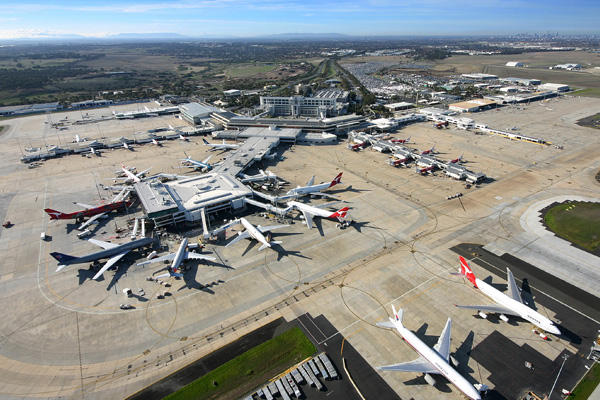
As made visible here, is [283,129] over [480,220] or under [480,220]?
over

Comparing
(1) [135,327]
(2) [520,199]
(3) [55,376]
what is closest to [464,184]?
(2) [520,199]

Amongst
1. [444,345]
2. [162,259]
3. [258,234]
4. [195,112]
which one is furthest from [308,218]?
[195,112]

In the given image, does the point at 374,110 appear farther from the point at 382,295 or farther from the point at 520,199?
the point at 382,295

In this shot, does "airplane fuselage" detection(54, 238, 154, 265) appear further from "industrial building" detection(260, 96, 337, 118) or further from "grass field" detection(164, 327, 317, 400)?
"industrial building" detection(260, 96, 337, 118)

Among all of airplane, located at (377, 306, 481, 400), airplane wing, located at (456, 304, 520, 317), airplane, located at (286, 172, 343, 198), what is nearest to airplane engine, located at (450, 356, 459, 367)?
airplane, located at (377, 306, 481, 400)

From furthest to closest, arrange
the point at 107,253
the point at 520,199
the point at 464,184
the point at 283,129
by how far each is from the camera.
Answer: the point at 283,129 → the point at 464,184 → the point at 520,199 → the point at 107,253

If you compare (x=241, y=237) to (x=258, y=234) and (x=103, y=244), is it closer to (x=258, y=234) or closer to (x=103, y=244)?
(x=258, y=234)

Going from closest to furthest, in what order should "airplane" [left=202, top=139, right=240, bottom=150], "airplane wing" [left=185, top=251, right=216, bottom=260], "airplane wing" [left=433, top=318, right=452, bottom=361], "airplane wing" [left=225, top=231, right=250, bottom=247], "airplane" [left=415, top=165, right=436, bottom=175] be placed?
"airplane wing" [left=433, top=318, right=452, bottom=361], "airplane wing" [left=185, top=251, right=216, bottom=260], "airplane wing" [left=225, top=231, right=250, bottom=247], "airplane" [left=415, top=165, right=436, bottom=175], "airplane" [left=202, top=139, right=240, bottom=150]
